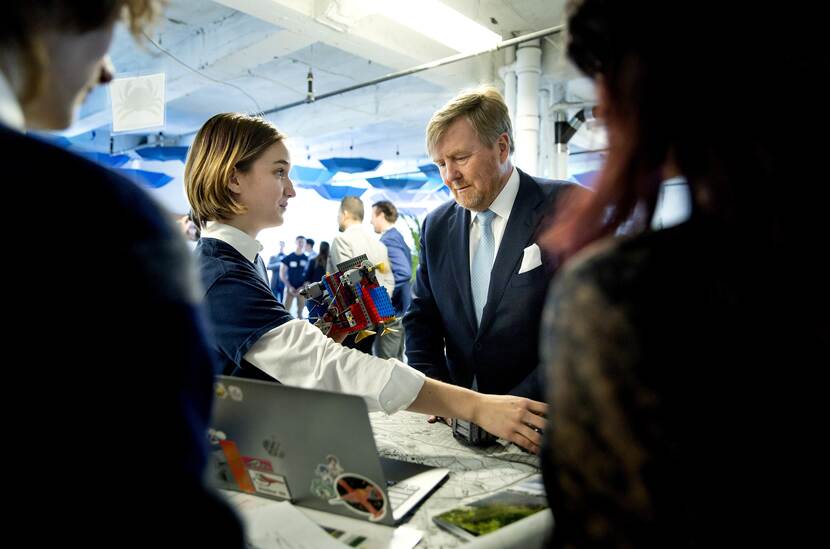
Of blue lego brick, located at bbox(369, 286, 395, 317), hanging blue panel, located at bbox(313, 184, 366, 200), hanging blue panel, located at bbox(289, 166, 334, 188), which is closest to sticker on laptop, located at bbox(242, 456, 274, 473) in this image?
blue lego brick, located at bbox(369, 286, 395, 317)

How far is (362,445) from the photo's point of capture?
88 cm

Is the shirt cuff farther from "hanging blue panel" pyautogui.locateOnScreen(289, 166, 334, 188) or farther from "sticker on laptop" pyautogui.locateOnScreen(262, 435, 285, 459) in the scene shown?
"hanging blue panel" pyautogui.locateOnScreen(289, 166, 334, 188)

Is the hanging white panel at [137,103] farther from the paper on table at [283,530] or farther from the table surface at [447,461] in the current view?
the paper on table at [283,530]

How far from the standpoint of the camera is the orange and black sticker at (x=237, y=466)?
1.02m

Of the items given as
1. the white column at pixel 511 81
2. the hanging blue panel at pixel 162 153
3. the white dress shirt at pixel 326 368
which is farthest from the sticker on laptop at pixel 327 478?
the hanging blue panel at pixel 162 153

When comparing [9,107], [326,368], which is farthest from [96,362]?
[326,368]

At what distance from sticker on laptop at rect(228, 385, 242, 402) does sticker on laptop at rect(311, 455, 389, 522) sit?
0.17 m

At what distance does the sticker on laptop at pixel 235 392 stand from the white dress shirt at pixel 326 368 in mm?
280

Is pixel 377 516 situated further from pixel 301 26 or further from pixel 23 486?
pixel 301 26

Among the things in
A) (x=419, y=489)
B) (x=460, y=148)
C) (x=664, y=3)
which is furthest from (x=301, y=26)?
(x=664, y=3)

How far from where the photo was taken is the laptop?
0.88 metres

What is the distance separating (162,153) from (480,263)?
5.84 metres

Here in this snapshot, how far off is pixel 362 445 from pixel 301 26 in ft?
11.3

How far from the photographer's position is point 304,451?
940 millimetres
